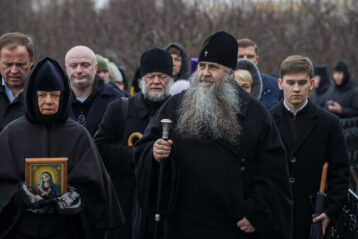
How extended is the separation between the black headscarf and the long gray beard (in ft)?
2.84

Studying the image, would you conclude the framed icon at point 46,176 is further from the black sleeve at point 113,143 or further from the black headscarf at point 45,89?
the black sleeve at point 113,143

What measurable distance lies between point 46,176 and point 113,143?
1759mm

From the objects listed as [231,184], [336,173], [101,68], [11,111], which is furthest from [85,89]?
[336,173]

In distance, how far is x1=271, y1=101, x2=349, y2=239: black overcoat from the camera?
571cm

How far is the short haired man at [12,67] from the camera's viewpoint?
6.02m

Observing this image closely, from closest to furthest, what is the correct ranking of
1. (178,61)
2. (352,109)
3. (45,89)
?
1. (45,89)
2. (178,61)
3. (352,109)

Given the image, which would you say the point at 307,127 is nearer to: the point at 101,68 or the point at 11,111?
the point at 11,111

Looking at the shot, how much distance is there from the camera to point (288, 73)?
603cm

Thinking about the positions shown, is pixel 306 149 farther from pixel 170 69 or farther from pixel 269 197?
pixel 170 69

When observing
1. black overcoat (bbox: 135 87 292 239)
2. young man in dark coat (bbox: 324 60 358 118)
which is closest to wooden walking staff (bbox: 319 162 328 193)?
black overcoat (bbox: 135 87 292 239)

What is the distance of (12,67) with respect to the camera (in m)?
6.05

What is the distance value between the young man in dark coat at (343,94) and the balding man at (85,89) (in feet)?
19.5

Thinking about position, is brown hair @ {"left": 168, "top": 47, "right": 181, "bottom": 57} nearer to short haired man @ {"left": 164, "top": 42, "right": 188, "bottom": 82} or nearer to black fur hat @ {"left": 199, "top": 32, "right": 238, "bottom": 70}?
short haired man @ {"left": 164, "top": 42, "right": 188, "bottom": 82}

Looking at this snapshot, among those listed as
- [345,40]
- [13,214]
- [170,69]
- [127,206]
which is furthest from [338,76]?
[345,40]
